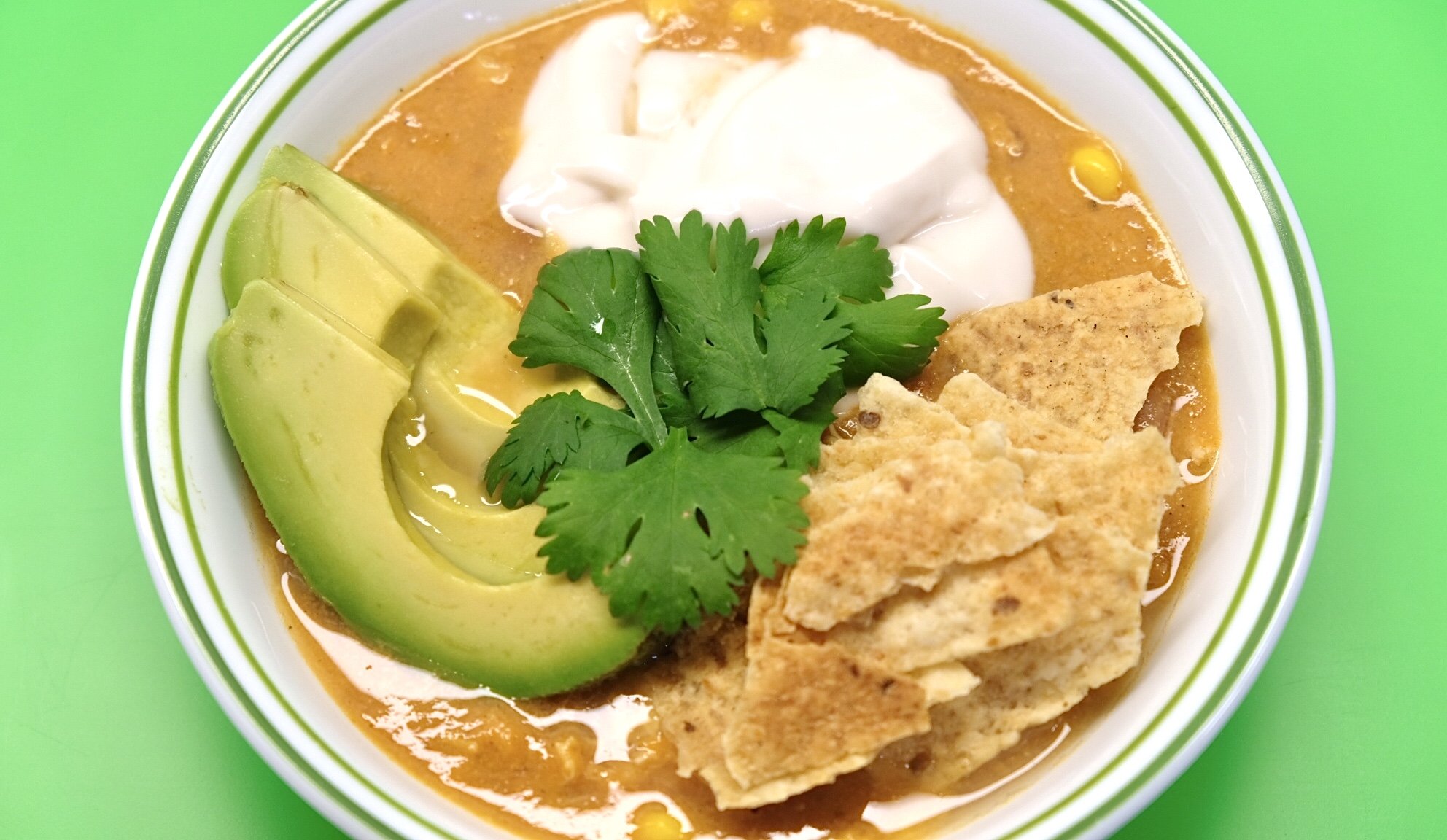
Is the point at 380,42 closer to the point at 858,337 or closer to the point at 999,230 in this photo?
the point at 858,337

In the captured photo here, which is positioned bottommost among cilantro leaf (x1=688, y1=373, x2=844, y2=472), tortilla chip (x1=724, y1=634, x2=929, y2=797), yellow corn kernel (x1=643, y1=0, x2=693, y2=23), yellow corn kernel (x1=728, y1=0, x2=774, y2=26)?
tortilla chip (x1=724, y1=634, x2=929, y2=797)

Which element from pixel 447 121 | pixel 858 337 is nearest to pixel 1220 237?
pixel 858 337

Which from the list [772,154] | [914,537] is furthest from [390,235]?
[914,537]

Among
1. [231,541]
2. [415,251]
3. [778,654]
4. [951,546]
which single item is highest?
[415,251]

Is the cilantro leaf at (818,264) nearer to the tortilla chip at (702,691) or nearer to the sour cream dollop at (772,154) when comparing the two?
the sour cream dollop at (772,154)

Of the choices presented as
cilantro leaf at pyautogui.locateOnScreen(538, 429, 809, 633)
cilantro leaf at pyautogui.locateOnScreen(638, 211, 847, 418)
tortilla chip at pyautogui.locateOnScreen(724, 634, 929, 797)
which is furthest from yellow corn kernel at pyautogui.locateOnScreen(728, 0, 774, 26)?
tortilla chip at pyautogui.locateOnScreen(724, 634, 929, 797)

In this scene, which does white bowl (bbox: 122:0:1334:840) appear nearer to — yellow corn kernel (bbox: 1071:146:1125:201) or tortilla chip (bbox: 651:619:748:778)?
yellow corn kernel (bbox: 1071:146:1125:201)
